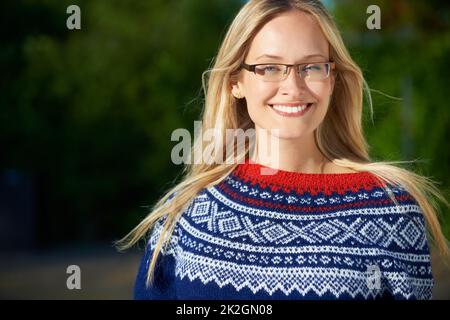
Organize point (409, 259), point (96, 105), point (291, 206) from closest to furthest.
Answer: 1. point (409, 259)
2. point (291, 206)
3. point (96, 105)

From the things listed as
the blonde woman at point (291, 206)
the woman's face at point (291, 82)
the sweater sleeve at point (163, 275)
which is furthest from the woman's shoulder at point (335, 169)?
the sweater sleeve at point (163, 275)

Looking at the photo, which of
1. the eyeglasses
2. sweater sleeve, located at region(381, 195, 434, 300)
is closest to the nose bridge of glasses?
the eyeglasses

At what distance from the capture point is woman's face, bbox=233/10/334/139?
1864 millimetres

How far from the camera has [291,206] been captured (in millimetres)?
1948

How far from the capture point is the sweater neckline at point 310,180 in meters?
1.95

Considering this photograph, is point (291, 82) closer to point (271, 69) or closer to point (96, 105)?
point (271, 69)

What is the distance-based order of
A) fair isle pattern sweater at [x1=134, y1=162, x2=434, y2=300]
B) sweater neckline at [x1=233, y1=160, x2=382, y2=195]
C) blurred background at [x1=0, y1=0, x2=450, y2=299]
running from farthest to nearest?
blurred background at [x1=0, y1=0, x2=450, y2=299], sweater neckline at [x1=233, y1=160, x2=382, y2=195], fair isle pattern sweater at [x1=134, y1=162, x2=434, y2=300]

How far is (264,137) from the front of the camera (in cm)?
202

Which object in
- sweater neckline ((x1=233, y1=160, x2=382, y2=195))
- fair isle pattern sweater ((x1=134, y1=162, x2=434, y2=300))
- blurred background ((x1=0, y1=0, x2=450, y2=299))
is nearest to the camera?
fair isle pattern sweater ((x1=134, y1=162, x2=434, y2=300))

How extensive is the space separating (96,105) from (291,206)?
666 centimetres

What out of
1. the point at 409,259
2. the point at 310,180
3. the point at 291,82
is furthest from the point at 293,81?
the point at 409,259

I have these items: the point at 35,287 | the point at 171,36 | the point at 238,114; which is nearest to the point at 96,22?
the point at 171,36

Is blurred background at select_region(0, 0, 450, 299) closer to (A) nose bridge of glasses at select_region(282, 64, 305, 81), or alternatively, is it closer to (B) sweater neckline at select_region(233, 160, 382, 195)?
(B) sweater neckline at select_region(233, 160, 382, 195)

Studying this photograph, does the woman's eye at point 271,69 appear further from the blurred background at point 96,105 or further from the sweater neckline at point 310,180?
the blurred background at point 96,105
